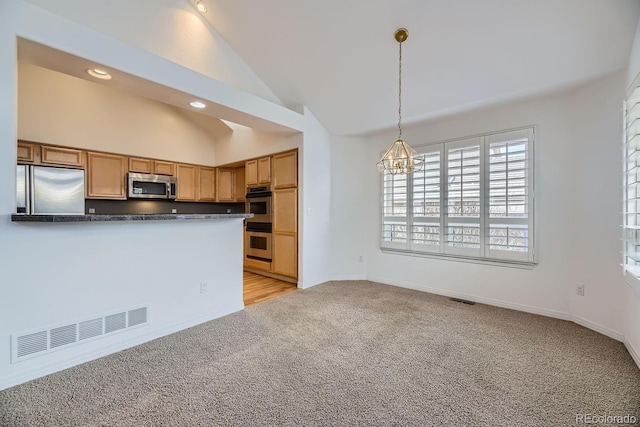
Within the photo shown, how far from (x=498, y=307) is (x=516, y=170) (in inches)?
65.1

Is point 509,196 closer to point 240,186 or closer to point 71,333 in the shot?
point 71,333

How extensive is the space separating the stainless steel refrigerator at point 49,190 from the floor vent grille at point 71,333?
2.34 metres

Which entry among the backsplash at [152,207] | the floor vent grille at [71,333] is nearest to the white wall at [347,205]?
the backsplash at [152,207]

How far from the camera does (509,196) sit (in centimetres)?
324

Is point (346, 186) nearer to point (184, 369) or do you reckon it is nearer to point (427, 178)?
point (427, 178)

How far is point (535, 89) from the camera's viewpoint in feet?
9.53

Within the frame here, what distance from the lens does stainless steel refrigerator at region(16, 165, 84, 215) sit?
11.3ft

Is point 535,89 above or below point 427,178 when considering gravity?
above

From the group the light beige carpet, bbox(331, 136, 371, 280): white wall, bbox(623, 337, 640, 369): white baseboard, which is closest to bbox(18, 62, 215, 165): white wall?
bbox(331, 136, 371, 280): white wall

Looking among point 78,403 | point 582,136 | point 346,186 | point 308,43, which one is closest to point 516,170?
point 582,136

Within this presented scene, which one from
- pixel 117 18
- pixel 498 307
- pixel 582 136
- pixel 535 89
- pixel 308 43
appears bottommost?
pixel 498 307

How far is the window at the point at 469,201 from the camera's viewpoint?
125 inches

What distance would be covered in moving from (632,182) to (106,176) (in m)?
6.49

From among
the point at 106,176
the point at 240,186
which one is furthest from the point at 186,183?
the point at 106,176
